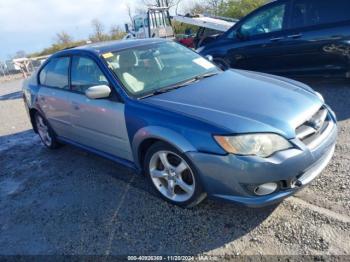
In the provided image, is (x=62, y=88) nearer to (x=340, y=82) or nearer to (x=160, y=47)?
(x=160, y=47)

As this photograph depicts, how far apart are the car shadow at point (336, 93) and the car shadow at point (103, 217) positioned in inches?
104

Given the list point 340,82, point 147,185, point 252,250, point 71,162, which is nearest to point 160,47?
point 147,185

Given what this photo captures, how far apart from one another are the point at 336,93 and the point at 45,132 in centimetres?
481

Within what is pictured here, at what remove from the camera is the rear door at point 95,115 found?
342 centimetres

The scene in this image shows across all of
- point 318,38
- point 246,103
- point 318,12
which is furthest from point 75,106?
point 318,12

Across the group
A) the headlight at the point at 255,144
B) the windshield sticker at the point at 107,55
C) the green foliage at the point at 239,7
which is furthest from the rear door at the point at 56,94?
the green foliage at the point at 239,7

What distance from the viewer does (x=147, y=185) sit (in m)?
3.68

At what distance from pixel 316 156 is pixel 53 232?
7.97ft

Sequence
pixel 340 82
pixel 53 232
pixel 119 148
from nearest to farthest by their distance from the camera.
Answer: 1. pixel 53 232
2. pixel 119 148
3. pixel 340 82

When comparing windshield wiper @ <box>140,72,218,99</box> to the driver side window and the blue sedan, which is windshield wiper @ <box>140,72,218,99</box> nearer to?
the blue sedan

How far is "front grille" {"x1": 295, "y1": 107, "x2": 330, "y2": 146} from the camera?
2697mm

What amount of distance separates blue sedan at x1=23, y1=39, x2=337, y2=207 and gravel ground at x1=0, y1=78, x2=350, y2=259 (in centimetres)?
28

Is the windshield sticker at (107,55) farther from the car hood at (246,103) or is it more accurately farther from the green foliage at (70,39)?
the green foliage at (70,39)

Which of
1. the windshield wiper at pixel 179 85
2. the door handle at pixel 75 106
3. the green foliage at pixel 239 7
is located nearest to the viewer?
the windshield wiper at pixel 179 85
